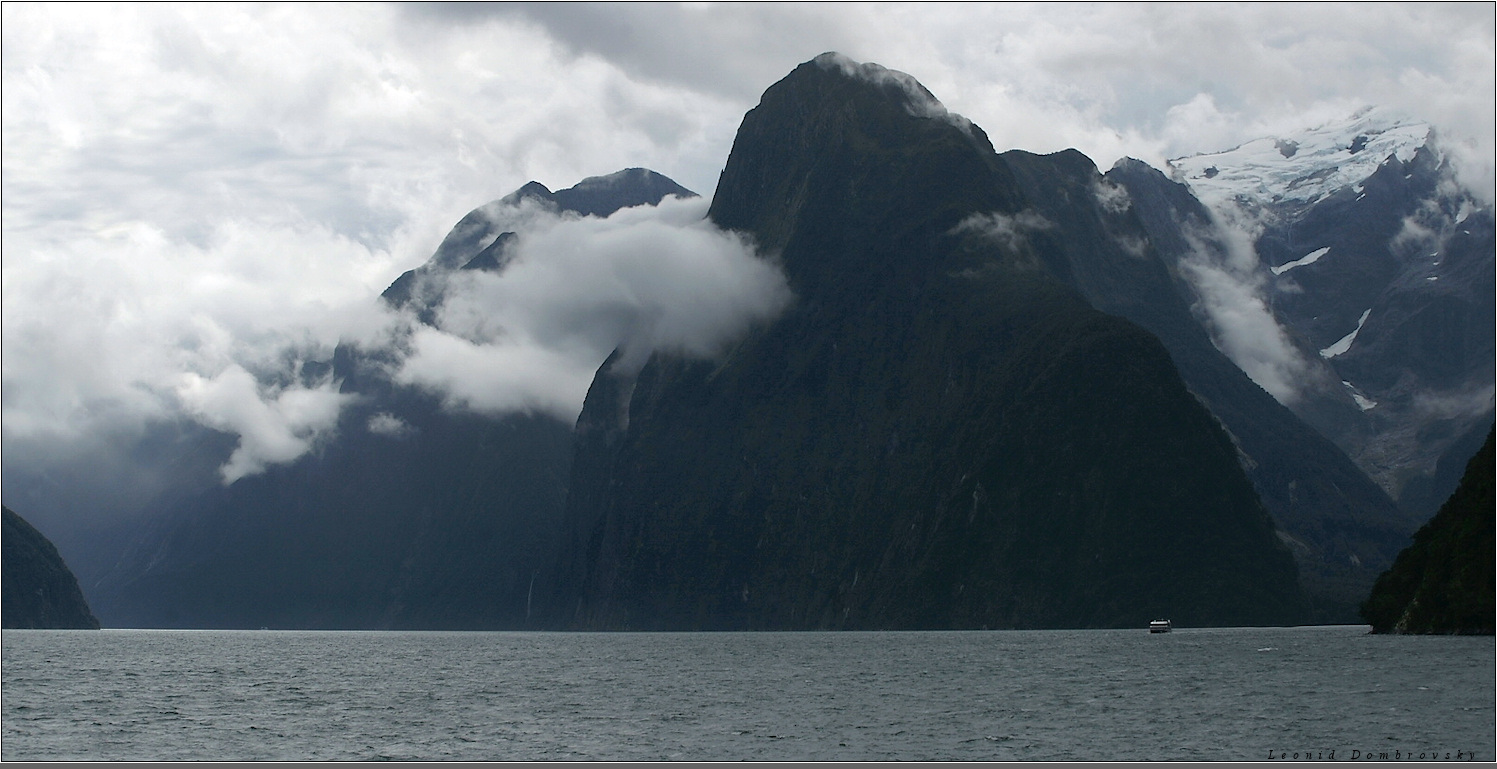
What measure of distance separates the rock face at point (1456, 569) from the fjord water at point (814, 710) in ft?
14.3

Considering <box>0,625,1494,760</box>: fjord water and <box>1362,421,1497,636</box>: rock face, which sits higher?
<box>1362,421,1497,636</box>: rock face

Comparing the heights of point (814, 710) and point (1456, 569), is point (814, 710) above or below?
below

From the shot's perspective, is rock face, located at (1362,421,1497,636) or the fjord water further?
rock face, located at (1362,421,1497,636)

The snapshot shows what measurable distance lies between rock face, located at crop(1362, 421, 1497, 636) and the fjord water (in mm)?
4366

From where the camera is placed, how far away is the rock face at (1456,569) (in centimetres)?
16575

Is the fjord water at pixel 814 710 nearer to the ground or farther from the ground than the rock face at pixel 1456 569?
nearer to the ground

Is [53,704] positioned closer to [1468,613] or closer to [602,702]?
[602,702]

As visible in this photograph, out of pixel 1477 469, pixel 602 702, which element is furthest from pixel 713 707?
pixel 1477 469

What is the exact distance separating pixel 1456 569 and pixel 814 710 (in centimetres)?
8718

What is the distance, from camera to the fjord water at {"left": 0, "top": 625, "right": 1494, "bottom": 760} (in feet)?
299

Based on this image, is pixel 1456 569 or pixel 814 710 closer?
pixel 814 710

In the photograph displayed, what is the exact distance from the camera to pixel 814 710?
114 meters

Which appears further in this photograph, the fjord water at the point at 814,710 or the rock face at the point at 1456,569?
the rock face at the point at 1456,569

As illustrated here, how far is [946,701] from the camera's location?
119 metres
